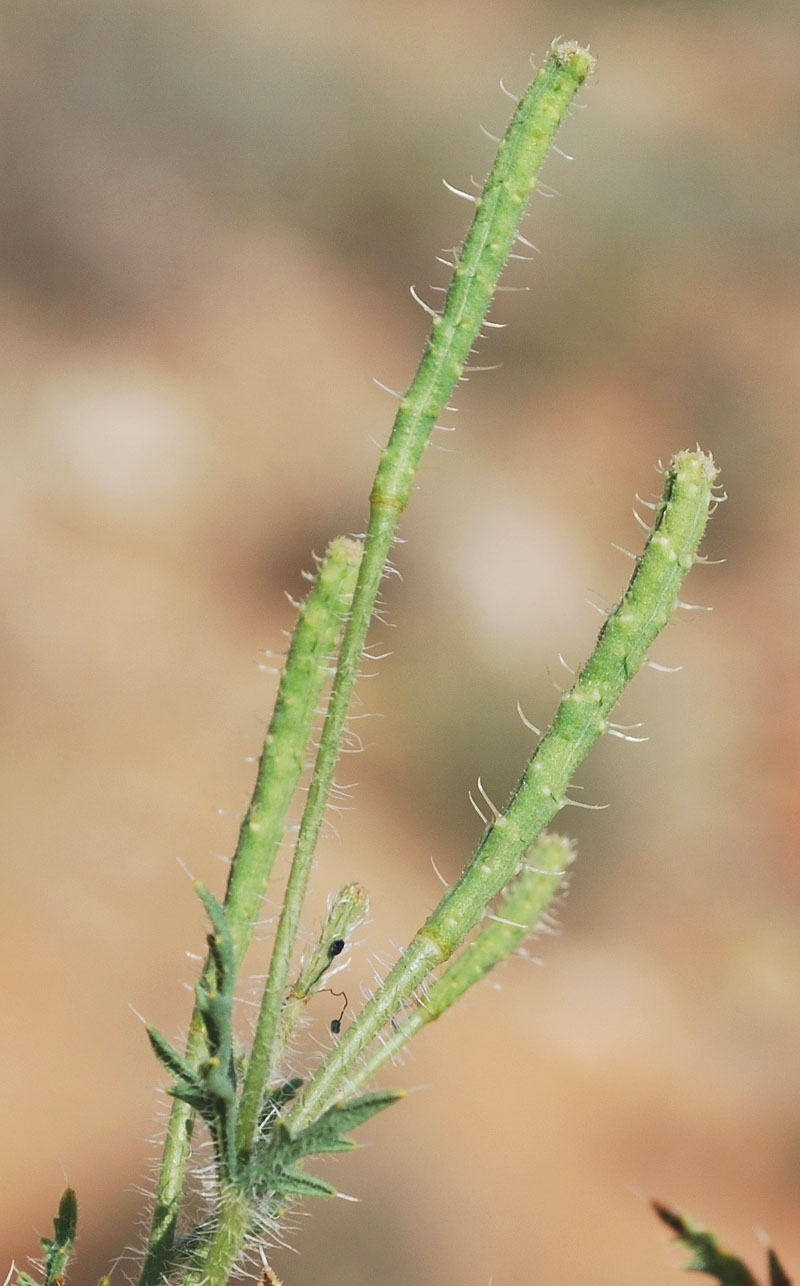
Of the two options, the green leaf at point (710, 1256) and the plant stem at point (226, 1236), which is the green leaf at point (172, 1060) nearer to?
the plant stem at point (226, 1236)

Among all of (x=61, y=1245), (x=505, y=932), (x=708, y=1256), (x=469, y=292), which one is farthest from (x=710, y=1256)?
(x=469, y=292)

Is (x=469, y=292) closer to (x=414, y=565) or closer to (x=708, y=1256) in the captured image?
(x=708, y=1256)

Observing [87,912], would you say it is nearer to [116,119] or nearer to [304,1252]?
[304,1252]

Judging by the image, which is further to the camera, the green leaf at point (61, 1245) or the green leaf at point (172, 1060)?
the green leaf at point (61, 1245)

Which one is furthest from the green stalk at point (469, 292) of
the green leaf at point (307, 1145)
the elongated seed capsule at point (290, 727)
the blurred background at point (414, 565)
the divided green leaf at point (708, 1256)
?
the blurred background at point (414, 565)

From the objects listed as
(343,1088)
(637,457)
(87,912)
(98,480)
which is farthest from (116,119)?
(343,1088)

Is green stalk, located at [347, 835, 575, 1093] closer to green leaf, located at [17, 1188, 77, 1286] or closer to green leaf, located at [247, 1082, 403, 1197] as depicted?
green leaf, located at [247, 1082, 403, 1197]

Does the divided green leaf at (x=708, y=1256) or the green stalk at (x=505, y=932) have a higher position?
the green stalk at (x=505, y=932)
